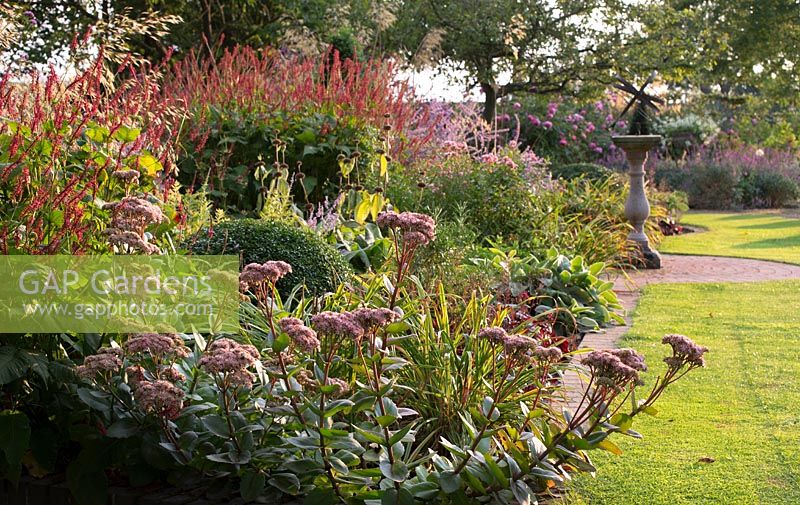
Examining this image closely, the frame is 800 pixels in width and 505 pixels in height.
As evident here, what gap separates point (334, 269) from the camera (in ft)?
15.7

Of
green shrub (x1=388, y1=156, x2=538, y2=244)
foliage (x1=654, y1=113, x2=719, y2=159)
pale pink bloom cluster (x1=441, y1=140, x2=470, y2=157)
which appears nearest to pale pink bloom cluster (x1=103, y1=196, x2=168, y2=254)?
green shrub (x1=388, y1=156, x2=538, y2=244)

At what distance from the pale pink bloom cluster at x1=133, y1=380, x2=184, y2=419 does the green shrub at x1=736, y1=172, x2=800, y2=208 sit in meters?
17.1

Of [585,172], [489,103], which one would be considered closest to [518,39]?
[489,103]

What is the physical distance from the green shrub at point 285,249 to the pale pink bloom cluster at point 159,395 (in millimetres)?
2079

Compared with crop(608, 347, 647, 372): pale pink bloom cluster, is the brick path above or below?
below

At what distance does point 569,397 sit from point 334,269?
4.90ft

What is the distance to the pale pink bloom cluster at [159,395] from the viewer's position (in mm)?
2475

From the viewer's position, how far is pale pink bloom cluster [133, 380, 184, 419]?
247 cm

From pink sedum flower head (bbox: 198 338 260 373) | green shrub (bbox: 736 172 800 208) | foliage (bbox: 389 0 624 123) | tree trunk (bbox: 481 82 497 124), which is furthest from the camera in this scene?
green shrub (bbox: 736 172 800 208)

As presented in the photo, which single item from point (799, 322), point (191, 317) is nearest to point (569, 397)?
point (191, 317)

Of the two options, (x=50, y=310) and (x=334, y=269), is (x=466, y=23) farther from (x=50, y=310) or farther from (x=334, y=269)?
(x=50, y=310)

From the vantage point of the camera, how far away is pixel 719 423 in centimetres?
400

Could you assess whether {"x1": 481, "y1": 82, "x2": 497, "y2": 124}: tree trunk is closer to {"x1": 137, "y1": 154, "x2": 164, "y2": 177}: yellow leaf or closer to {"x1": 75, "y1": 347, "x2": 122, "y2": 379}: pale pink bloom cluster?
{"x1": 137, "y1": 154, "x2": 164, "y2": 177}: yellow leaf

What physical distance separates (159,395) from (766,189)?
1778cm
